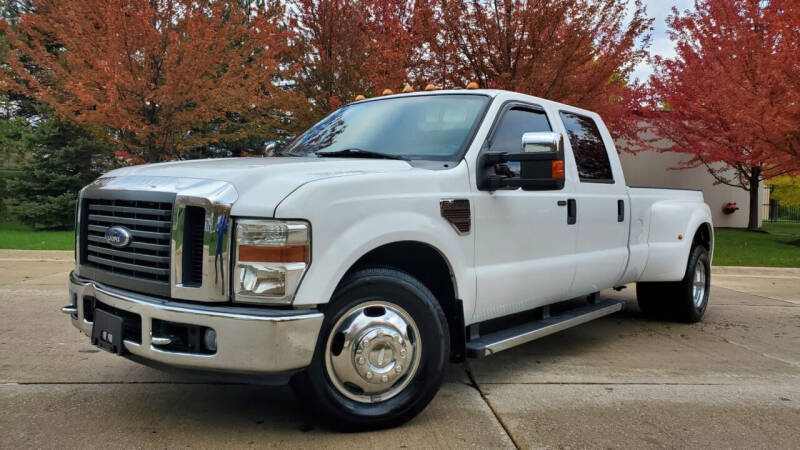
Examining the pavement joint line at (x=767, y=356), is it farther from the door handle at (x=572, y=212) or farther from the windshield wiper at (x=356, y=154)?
the windshield wiper at (x=356, y=154)

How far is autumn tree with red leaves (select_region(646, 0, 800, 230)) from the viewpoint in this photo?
11961 mm

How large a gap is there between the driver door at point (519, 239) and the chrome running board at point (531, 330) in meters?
0.14

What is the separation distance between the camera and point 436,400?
375 centimetres

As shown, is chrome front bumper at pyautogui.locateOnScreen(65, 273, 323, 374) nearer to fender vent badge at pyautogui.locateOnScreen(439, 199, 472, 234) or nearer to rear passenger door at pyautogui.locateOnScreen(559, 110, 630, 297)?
fender vent badge at pyautogui.locateOnScreen(439, 199, 472, 234)

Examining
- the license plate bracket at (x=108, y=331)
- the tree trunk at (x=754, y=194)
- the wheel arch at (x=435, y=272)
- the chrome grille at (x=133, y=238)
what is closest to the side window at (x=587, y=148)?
the wheel arch at (x=435, y=272)

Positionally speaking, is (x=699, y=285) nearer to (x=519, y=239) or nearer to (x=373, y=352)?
(x=519, y=239)

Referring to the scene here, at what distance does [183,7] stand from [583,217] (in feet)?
32.5

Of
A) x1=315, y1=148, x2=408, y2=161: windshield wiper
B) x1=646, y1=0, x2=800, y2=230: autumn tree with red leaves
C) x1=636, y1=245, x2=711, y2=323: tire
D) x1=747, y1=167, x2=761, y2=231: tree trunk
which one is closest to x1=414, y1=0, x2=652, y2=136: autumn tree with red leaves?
x1=646, y1=0, x2=800, y2=230: autumn tree with red leaves

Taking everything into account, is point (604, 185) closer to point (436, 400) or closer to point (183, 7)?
point (436, 400)

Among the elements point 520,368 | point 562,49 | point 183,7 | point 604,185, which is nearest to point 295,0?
point 183,7

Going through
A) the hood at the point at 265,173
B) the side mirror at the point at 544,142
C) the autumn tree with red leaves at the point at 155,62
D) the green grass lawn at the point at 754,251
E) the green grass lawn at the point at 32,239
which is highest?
the autumn tree with red leaves at the point at 155,62

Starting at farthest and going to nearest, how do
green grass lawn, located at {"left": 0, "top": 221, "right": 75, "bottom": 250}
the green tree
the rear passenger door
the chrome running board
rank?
the green tree, green grass lawn, located at {"left": 0, "top": 221, "right": 75, "bottom": 250}, the rear passenger door, the chrome running board

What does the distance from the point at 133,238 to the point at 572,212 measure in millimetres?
2906

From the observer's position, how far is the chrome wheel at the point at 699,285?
6.25 meters
